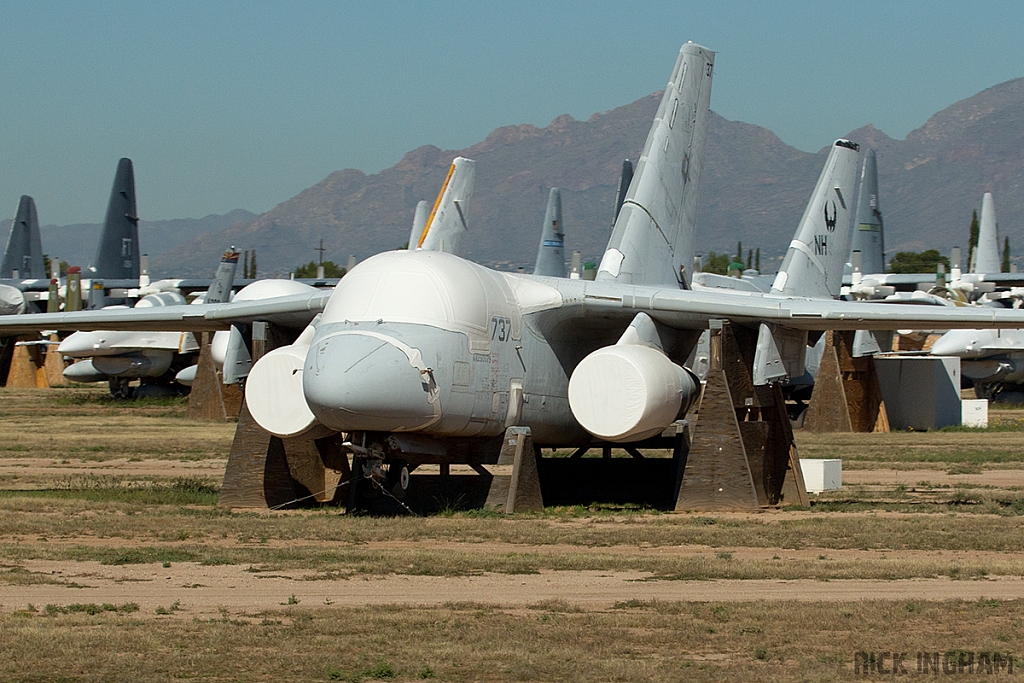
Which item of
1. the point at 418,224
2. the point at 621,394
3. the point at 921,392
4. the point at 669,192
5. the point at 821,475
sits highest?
the point at 669,192

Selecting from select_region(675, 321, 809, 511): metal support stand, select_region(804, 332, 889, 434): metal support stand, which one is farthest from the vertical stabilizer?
select_region(675, 321, 809, 511): metal support stand

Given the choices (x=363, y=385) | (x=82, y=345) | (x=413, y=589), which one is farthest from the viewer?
(x=82, y=345)

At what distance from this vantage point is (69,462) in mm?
27609

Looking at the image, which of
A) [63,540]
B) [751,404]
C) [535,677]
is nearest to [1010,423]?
[751,404]

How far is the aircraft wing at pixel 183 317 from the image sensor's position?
775 inches

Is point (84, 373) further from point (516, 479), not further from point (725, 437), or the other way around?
point (725, 437)

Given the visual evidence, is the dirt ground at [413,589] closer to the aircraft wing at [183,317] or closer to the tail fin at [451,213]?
the aircraft wing at [183,317]

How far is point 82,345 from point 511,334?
3836cm

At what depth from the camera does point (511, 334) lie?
1777 cm

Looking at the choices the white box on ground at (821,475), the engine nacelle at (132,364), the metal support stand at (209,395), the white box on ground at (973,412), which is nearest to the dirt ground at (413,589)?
the white box on ground at (821,475)

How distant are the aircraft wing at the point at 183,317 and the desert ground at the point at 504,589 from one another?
248 cm

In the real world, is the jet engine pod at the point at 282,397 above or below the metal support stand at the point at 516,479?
above

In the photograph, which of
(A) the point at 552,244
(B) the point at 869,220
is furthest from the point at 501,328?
(B) the point at 869,220

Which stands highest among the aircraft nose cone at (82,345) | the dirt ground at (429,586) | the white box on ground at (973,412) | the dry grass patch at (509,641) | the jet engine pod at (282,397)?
the jet engine pod at (282,397)
